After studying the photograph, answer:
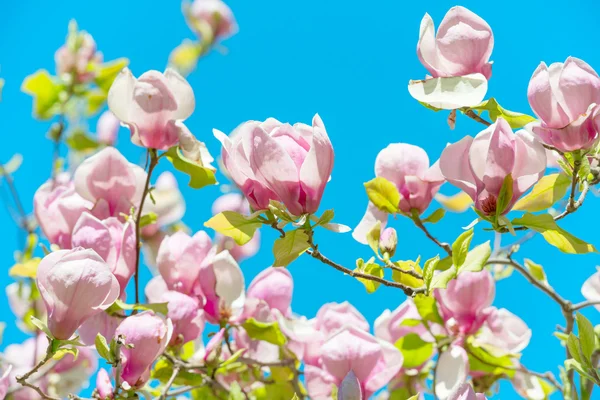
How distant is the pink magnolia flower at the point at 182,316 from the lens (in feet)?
3.18

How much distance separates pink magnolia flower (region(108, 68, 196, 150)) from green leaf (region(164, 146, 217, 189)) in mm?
16

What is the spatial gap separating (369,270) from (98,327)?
0.35m

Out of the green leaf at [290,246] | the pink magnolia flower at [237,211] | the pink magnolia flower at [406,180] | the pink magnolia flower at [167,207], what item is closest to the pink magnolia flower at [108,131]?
the pink magnolia flower at [237,211]

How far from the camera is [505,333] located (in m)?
1.08

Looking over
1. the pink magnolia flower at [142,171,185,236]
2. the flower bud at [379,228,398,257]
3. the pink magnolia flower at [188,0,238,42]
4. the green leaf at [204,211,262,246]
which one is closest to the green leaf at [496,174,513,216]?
→ the flower bud at [379,228,398,257]

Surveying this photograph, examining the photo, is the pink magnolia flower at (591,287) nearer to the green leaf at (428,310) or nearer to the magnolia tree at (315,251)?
the magnolia tree at (315,251)

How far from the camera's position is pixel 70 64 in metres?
1.77

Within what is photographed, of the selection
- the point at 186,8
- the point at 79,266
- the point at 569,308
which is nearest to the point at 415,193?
the point at 569,308

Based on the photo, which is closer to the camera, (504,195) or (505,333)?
(504,195)

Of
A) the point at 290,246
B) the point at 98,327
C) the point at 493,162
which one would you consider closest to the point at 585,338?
the point at 493,162

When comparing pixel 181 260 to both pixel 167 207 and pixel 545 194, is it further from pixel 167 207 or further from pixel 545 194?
pixel 545 194

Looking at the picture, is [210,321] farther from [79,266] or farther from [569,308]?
[569,308]

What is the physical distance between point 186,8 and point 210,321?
1715mm

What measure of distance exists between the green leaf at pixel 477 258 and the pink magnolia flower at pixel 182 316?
0.39 metres
